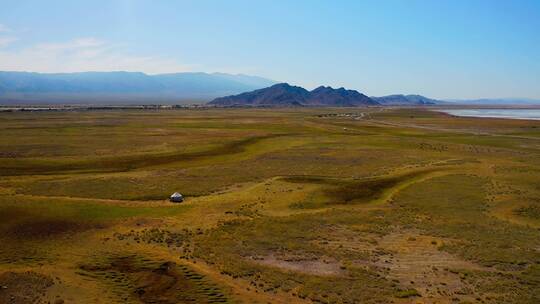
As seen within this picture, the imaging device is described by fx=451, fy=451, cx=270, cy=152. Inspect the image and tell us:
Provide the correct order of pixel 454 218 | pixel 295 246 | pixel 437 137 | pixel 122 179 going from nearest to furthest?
pixel 295 246, pixel 454 218, pixel 122 179, pixel 437 137

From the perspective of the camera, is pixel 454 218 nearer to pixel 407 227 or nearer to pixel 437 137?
pixel 407 227

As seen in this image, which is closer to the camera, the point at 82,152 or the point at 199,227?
the point at 199,227

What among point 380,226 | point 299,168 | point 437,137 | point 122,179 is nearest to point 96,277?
point 380,226

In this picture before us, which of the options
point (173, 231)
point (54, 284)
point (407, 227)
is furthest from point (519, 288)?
point (54, 284)

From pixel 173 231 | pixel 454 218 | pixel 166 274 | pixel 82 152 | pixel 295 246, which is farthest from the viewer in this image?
pixel 82 152

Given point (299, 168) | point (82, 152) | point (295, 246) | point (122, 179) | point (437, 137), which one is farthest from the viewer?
point (437, 137)

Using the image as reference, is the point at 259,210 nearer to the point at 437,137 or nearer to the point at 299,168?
the point at 299,168
